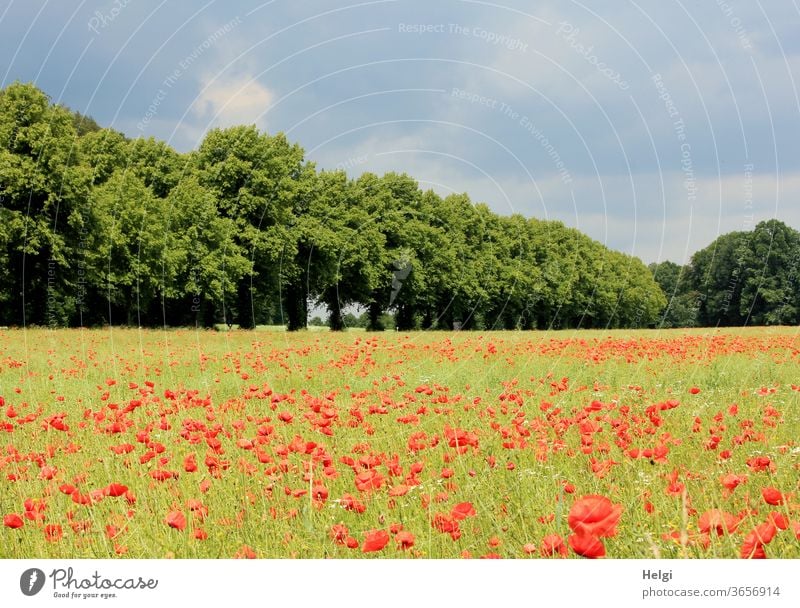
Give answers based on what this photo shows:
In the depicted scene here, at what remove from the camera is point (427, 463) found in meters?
5.73

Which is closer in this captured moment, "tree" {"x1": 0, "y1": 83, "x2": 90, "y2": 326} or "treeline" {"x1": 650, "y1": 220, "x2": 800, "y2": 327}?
"tree" {"x1": 0, "y1": 83, "x2": 90, "y2": 326}

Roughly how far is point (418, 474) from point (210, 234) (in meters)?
39.0

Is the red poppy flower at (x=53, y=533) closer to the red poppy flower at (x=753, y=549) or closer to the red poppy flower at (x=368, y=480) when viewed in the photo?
the red poppy flower at (x=368, y=480)

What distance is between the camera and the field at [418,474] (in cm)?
365

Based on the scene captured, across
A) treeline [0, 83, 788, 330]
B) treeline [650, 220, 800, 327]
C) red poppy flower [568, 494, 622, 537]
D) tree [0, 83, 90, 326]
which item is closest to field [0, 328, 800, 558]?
red poppy flower [568, 494, 622, 537]

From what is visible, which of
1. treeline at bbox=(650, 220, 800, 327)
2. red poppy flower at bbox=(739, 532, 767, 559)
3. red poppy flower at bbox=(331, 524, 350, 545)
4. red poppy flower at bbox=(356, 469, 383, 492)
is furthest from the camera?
treeline at bbox=(650, 220, 800, 327)

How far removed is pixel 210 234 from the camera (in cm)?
4178

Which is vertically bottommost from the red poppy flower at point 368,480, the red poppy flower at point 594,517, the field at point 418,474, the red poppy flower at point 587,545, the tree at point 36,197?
the field at point 418,474

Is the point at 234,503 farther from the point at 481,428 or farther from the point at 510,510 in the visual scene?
the point at 481,428

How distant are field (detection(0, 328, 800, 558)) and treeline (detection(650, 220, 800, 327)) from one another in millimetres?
13946

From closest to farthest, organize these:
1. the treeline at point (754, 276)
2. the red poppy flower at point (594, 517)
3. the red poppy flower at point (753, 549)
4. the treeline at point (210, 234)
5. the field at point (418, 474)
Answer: the red poppy flower at point (594, 517) → the red poppy flower at point (753, 549) → the field at point (418, 474) → the treeline at point (754, 276) → the treeline at point (210, 234)

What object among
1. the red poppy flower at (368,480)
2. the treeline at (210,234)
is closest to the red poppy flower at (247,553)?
the red poppy flower at (368,480)

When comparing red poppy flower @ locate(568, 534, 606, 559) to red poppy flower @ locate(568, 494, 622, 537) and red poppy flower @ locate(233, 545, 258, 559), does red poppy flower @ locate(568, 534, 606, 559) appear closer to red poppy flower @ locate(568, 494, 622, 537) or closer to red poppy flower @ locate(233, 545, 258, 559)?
red poppy flower @ locate(568, 494, 622, 537)

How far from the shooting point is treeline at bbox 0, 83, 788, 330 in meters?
35.7
